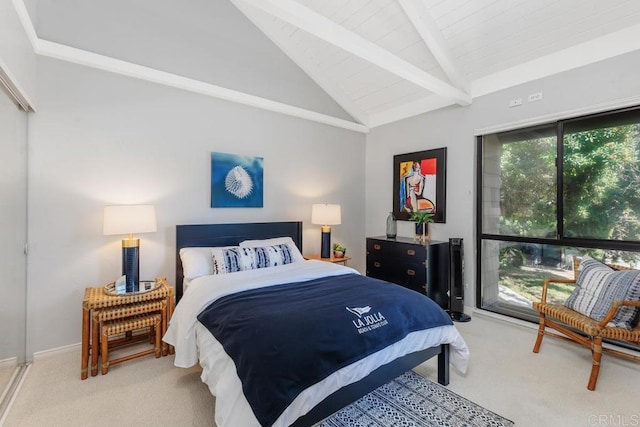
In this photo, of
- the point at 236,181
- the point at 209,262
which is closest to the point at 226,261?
the point at 209,262

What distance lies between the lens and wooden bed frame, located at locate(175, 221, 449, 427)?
5.19 feet

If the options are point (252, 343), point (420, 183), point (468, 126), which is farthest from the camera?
point (420, 183)

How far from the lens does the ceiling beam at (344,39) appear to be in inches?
85.0

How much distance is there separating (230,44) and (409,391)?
12.8ft

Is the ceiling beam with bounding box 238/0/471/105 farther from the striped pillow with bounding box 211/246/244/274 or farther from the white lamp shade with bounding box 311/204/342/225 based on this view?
the striped pillow with bounding box 211/246/244/274

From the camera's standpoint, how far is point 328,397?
1.56m

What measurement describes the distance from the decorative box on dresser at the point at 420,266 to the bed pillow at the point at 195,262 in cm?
224

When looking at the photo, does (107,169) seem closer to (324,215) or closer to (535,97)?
(324,215)

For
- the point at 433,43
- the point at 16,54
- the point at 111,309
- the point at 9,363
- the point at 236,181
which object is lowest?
the point at 9,363

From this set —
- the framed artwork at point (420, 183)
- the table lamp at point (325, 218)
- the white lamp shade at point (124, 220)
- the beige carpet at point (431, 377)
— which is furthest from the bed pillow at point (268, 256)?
the framed artwork at point (420, 183)

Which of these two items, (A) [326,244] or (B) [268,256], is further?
(A) [326,244]

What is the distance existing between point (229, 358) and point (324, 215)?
2544mm

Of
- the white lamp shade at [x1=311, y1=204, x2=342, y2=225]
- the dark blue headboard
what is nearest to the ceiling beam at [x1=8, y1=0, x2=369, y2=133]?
the white lamp shade at [x1=311, y1=204, x2=342, y2=225]

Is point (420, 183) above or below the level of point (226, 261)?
above
